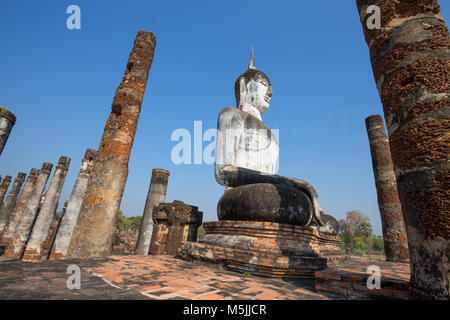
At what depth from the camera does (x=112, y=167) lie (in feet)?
16.6

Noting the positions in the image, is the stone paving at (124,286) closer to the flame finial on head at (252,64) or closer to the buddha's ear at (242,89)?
the buddha's ear at (242,89)

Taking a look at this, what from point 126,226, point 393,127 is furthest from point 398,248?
point 126,226

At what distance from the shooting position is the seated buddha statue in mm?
3663

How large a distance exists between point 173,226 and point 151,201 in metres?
4.25

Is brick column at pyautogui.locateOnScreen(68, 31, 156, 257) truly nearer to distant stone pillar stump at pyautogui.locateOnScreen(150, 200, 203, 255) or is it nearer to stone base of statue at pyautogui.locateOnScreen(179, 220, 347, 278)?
distant stone pillar stump at pyautogui.locateOnScreen(150, 200, 203, 255)

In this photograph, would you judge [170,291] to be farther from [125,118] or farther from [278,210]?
[125,118]

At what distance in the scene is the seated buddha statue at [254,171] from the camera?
366 centimetres

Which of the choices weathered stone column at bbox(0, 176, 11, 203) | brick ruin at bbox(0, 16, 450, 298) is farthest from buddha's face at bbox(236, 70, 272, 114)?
weathered stone column at bbox(0, 176, 11, 203)

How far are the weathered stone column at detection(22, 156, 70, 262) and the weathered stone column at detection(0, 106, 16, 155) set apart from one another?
8.44 m

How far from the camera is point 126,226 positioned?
53.8m

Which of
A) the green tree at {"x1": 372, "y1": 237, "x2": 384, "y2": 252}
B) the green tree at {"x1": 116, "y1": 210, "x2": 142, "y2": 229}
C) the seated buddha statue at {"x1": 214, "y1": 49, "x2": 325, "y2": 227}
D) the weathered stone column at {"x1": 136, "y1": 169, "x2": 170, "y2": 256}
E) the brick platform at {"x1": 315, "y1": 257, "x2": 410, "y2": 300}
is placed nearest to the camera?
the brick platform at {"x1": 315, "y1": 257, "x2": 410, "y2": 300}

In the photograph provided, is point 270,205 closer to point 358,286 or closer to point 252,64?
point 358,286

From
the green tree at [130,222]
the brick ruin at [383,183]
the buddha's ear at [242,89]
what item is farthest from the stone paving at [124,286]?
the green tree at [130,222]
